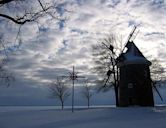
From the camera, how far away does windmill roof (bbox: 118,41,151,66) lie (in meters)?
49.0

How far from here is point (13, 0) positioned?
17.7 metres

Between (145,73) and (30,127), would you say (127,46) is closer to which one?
(145,73)

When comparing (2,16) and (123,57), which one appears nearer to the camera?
(2,16)

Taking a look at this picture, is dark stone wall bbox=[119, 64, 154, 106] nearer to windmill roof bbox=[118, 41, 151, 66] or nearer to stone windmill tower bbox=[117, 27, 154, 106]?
stone windmill tower bbox=[117, 27, 154, 106]

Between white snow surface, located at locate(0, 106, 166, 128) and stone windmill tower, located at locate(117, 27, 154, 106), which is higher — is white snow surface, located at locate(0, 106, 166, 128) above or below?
below

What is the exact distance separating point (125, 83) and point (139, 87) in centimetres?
231

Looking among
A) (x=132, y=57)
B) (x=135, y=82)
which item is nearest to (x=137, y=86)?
(x=135, y=82)

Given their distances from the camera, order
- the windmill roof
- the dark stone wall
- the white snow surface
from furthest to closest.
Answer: the windmill roof, the dark stone wall, the white snow surface

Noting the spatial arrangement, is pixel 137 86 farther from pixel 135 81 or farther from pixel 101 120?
pixel 101 120

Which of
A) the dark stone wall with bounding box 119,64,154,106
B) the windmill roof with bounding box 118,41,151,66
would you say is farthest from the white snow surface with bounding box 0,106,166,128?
the windmill roof with bounding box 118,41,151,66

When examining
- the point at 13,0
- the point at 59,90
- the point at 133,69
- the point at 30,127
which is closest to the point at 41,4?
the point at 13,0

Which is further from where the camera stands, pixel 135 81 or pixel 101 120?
pixel 135 81

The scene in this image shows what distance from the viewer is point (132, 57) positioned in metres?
50.0

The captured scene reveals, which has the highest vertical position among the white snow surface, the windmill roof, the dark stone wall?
the windmill roof
